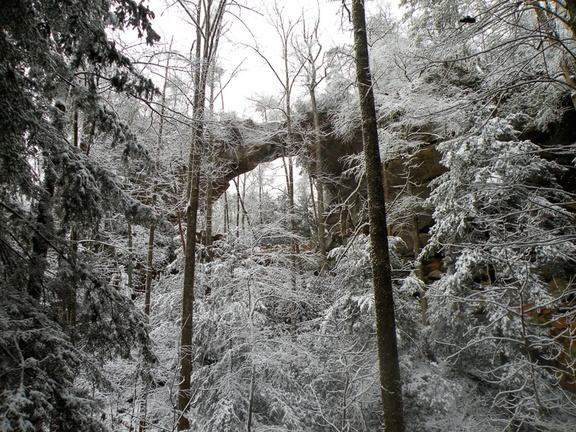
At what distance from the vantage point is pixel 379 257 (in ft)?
14.5

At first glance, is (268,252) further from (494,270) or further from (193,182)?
(494,270)

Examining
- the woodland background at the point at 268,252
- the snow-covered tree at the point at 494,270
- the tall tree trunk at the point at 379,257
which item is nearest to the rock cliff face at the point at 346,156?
the woodland background at the point at 268,252

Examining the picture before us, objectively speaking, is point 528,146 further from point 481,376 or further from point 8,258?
point 8,258

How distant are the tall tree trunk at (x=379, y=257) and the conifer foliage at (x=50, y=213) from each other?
3.07 meters

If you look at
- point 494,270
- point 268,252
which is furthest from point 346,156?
point 494,270

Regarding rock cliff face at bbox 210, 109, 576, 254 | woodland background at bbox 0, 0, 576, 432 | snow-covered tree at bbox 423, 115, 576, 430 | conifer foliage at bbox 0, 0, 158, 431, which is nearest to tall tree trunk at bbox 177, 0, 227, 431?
woodland background at bbox 0, 0, 576, 432

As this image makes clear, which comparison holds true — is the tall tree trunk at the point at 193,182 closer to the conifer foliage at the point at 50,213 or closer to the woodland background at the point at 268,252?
the woodland background at the point at 268,252

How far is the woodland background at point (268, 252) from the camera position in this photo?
2.87 meters

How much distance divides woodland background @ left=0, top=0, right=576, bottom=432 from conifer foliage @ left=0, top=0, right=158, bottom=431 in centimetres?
2

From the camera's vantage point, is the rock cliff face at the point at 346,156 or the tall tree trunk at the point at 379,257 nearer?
the tall tree trunk at the point at 379,257

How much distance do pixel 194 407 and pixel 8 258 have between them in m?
Result: 5.71

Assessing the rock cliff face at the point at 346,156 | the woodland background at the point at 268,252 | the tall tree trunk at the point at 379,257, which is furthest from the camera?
the rock cliff face at the point at 346,156

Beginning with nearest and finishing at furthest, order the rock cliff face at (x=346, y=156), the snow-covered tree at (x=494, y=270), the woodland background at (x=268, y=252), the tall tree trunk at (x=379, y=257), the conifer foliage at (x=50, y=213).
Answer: the conifer foliage at (x=50, y=213), the woodland background at (x=268, y=252), the tall tree trunk at (x=379, y=257), the snow-covered tree at (x=494, y=270), the rock cliff face at (x=346, y=156)

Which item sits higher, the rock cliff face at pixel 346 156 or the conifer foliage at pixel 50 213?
the rock cliff face at pixel 346 156
